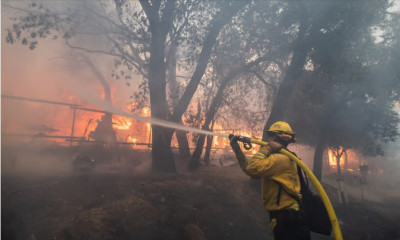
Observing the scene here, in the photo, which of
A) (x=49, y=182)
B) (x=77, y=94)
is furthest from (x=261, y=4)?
(x=77, y=94)

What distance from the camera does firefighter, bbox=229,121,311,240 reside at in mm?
3215

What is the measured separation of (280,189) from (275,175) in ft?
0.65

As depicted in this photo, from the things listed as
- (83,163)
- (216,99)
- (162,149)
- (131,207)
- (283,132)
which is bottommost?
(131,207)

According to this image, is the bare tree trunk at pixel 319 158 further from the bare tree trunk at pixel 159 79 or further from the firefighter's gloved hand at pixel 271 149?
the firefighter's gloved hand at pixel 271 149

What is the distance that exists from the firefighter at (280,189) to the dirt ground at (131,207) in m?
2.80

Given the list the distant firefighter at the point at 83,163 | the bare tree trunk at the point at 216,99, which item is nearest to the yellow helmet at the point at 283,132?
the distant firefighter at the point at 83,163

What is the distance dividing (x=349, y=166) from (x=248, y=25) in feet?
110

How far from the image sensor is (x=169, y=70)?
565 inches

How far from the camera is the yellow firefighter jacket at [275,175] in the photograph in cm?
325

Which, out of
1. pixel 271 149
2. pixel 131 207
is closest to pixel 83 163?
pixel 131 207

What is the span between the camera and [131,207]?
5828 mm

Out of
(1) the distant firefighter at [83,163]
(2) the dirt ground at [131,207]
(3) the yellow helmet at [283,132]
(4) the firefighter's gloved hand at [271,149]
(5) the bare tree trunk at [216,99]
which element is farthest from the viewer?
(5) the bare tree trunk at [216,99]

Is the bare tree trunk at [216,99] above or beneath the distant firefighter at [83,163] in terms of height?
above

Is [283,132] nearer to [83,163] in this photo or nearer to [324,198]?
[324,198]
